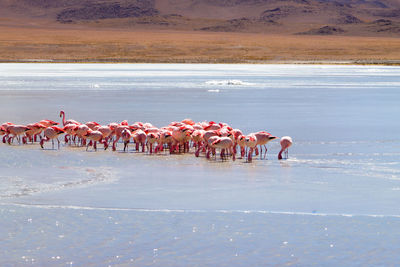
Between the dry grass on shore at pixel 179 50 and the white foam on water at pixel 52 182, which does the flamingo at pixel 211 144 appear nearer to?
the white foam on water at pixel 52 182

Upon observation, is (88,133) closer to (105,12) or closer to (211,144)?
(211,144)

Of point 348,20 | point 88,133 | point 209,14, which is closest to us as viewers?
point 88,133

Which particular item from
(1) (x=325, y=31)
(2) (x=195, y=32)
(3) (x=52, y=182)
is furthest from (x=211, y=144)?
(1) (x=325, y=31)

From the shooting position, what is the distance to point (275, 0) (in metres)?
194

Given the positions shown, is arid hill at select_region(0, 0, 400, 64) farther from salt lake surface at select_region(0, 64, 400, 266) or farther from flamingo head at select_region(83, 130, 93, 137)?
salt lake surface at select_region(0, 64, 400, 266)

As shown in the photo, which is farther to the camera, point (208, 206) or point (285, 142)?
point (285, 142)

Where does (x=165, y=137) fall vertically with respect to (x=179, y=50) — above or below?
below

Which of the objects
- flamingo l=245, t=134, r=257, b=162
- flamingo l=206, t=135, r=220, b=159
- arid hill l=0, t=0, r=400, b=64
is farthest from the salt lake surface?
arid hill l=0, t=0, r=400, b=64

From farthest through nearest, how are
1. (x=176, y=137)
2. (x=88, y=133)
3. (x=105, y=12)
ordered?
1. (x=105, y=12)
2. (x=88, y=133)
3. (x=176, y=137)

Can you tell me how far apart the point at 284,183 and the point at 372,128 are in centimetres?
612

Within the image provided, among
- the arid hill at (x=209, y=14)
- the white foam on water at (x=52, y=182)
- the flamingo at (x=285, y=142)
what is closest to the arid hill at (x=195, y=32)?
the arid hill at (x=209, y=14)

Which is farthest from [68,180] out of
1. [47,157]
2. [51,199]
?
[47,157]

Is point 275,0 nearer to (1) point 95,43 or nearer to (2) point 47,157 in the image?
(1) point 95,43

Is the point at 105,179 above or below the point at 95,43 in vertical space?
below
